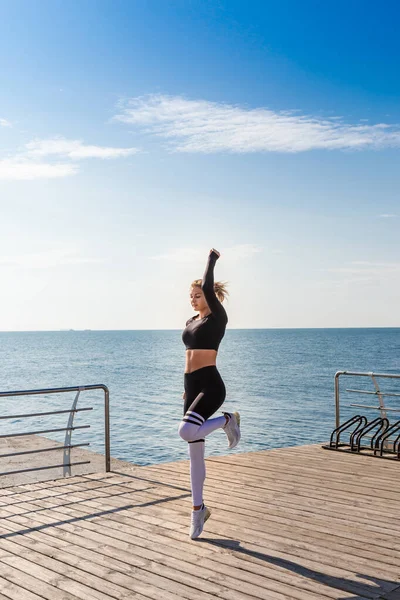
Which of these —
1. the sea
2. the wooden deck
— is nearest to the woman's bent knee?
the wooden deck

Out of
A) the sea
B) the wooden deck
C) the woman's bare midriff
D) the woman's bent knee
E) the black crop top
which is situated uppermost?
the black crop top

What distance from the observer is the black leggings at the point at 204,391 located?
539cm

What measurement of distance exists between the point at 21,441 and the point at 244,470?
52.4ft

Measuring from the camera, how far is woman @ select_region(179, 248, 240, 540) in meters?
5.36

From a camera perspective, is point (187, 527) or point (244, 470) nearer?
point (187, 527)

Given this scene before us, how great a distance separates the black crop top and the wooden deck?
1625 millimetres

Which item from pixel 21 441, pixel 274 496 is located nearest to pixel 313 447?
pixel 274 496

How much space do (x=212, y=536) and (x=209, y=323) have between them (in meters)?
1.80

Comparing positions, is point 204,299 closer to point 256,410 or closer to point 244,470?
point 244,470

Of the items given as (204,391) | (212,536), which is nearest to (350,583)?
(212,536)

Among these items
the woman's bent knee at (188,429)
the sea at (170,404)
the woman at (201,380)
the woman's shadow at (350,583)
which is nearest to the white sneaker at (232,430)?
the woman at (201,380)

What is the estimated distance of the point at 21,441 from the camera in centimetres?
2225

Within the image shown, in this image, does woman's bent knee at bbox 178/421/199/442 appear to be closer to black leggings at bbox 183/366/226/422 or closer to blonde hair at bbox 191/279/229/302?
black leggings at bbox 183/366/226/422

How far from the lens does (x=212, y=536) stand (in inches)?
211
